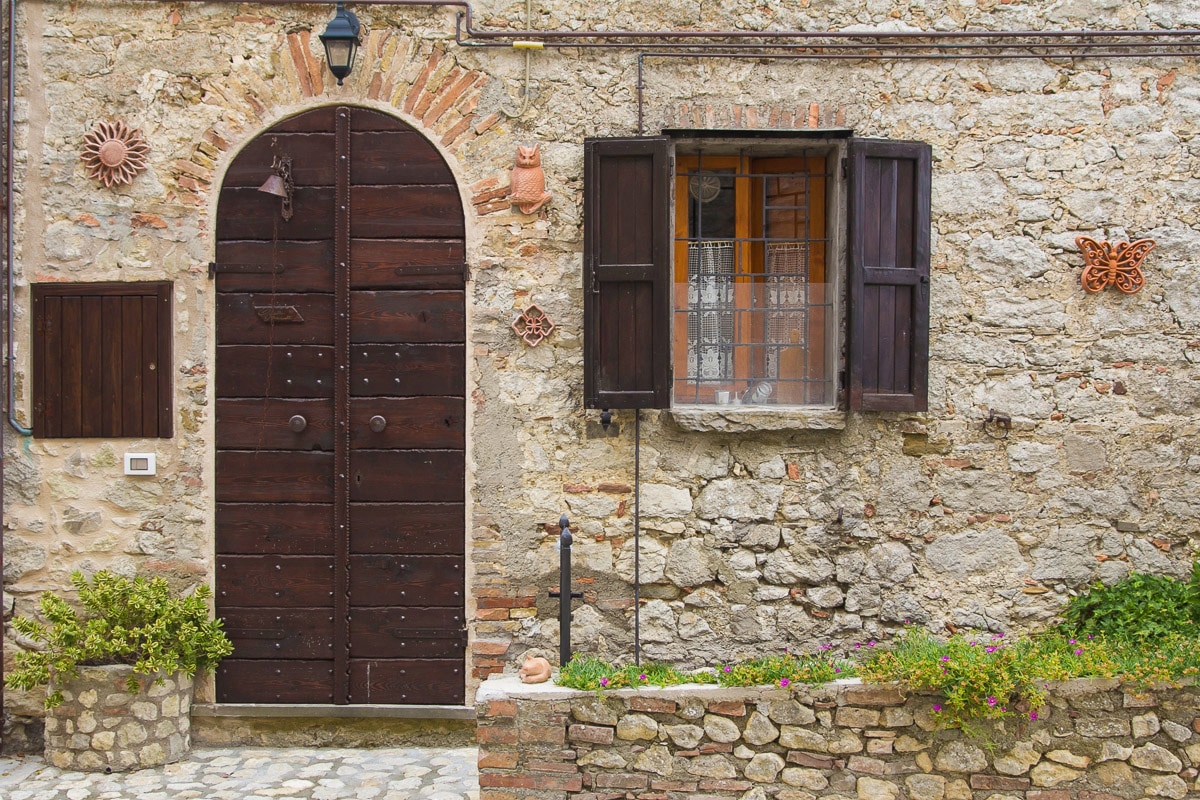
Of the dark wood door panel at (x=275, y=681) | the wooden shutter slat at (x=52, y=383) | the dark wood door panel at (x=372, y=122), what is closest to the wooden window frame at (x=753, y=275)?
the dark wood door panel at (x=372, y=122)

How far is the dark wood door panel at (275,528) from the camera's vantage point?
4.76 m

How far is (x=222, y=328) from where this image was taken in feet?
15.6

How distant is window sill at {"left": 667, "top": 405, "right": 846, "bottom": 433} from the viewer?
4.62m

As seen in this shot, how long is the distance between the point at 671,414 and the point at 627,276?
2.26ft

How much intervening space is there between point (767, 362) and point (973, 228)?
1.18 meters

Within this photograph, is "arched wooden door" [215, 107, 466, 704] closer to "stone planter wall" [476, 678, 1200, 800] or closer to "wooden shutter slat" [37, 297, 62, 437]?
"wooden shutter slat" [37, 297, 62, 437]

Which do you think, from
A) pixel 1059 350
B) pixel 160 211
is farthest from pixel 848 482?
pixel 160 211

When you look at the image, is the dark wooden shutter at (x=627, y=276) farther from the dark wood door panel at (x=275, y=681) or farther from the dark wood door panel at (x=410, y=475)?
the dark wood door panel at (x=275, y=681)

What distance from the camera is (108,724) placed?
14.4 ft

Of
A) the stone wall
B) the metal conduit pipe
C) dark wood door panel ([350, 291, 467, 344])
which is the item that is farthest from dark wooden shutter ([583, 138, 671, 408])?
the metal conduit pipe

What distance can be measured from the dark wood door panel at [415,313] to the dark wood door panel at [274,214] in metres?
0.39

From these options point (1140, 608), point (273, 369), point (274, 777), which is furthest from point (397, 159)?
point (1140, 608)

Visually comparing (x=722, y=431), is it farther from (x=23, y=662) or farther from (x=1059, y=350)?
(x=23, y=662)

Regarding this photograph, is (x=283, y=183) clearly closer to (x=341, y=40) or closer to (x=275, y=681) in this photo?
(x=341, y=40)
